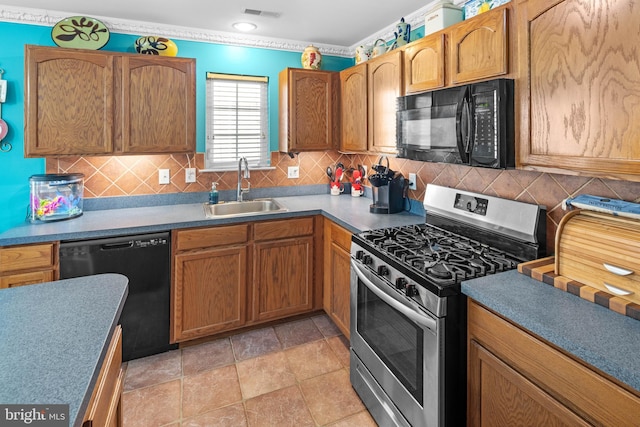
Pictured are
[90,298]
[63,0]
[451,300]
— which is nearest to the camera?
[90,298]

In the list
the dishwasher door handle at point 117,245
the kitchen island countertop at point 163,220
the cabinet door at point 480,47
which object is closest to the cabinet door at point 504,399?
the kitchen island countertop at point 163,220

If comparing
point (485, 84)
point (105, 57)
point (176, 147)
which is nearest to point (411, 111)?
point (485, 84)

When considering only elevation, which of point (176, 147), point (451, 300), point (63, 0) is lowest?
point (451, 300)

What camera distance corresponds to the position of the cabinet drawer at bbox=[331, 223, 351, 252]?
2.44 meters

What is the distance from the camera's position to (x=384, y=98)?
2.52 metres

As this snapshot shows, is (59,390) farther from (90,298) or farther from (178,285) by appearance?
(178,285)

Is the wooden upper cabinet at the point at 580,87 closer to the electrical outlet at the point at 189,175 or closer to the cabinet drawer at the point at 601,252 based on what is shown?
the cabinet drawer at the point at 601,252

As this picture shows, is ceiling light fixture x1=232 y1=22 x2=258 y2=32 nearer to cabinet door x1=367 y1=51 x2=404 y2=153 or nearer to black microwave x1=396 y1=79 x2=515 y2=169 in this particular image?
cabinet door x1=367 y1=51 x2=404 y2=153

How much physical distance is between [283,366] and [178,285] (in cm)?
89

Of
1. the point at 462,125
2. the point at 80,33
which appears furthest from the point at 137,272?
the point at 462,125

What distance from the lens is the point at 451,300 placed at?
143 centimetres

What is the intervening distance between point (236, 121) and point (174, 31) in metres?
0.82

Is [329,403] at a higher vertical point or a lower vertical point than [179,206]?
lower

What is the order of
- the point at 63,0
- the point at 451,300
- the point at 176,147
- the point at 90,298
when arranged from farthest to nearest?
the point at 176,147 < the point at 63,0 < the point at 451,300 < the point at 90,298
